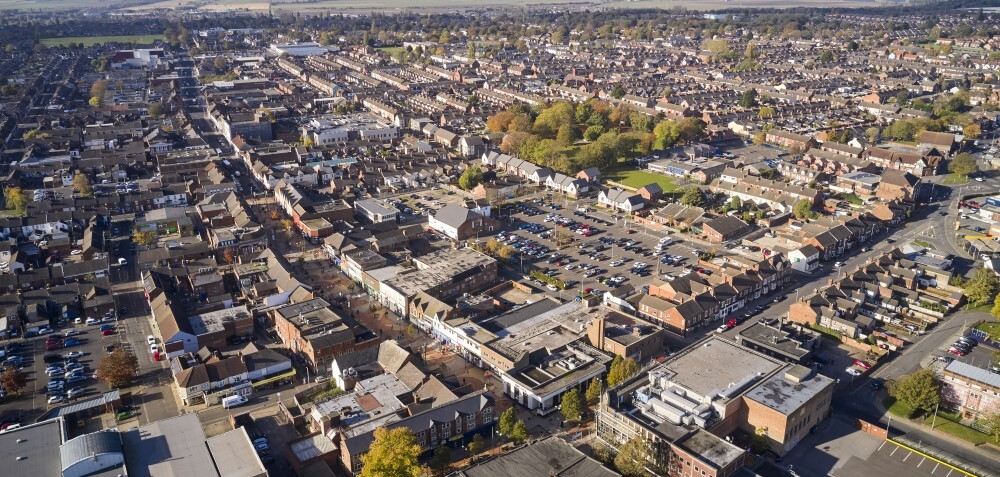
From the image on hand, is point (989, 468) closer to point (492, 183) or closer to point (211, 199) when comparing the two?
point (492, 183)

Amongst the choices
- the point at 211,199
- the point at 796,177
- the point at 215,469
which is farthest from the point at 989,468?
the point at 211,199

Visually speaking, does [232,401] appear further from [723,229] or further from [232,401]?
[723,229]

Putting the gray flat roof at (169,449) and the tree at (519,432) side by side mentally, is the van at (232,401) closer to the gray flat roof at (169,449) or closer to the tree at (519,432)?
the gray flat roof at (169,449)

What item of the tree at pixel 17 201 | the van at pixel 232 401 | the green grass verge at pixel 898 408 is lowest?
the tree at pixel 17 201

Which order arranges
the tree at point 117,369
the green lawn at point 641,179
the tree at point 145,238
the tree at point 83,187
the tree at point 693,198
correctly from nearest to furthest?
the tree at point 117,369
the tree at point 145,238
the tree at point 693,198
the tree at point 83,187
the green lawn at point 641,179

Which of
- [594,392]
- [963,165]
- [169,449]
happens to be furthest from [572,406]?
[963,165]

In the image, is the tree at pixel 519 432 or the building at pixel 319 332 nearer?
the tree at pixel 519 432

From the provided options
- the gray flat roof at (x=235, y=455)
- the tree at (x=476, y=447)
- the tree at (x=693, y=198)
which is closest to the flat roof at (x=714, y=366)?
the tree at (x=476, y=447)

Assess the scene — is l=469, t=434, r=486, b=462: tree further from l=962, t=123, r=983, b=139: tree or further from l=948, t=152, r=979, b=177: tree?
l=962, t=123, r=983, b=139: tree
